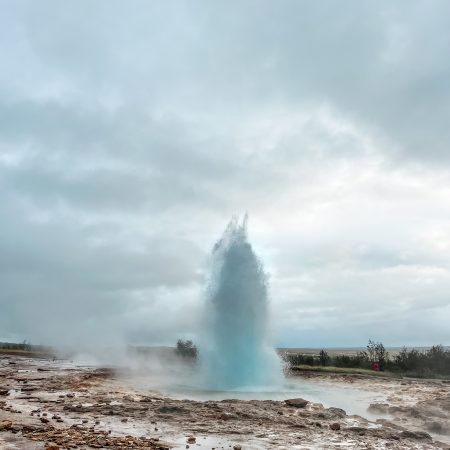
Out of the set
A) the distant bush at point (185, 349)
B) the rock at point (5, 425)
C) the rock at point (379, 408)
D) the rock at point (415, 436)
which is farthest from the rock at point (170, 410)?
the distant bush at point (185, 349)

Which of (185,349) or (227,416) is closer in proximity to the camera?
(227,416)

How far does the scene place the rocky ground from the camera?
1315 cm

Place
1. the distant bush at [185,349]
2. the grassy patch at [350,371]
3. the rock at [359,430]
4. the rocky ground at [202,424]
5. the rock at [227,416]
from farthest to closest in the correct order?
the distant bush at [185,349] → the grassy patch at [350,371] → the rock at [227,416] → the rock at [359,430] → the rocky ground at [202,424]

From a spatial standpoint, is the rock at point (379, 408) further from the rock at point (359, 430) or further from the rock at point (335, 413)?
the rock at point (359, 430)

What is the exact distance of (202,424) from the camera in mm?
15977

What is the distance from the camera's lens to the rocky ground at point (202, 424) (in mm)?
13148

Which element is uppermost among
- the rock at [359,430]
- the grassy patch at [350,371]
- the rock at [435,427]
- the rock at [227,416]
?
the grassy patch at [350,371]

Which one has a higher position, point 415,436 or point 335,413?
point 335,413

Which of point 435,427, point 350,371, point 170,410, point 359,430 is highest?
point 350,371

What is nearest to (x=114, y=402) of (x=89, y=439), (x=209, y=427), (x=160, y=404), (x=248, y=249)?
(x=160, y=404)

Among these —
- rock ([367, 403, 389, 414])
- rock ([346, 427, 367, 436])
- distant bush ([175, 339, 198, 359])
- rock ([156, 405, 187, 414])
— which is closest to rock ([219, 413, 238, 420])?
rock ([156, 405, 187, 414])

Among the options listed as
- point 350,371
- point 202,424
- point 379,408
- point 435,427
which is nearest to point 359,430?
point 435,427

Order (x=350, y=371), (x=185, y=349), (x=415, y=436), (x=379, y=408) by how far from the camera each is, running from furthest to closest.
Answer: (x=185, y=349) < (x=350, y=371) < (x=379, y=408) < (x=415, y=436)

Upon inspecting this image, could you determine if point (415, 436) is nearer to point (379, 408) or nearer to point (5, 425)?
point (379, 408)
